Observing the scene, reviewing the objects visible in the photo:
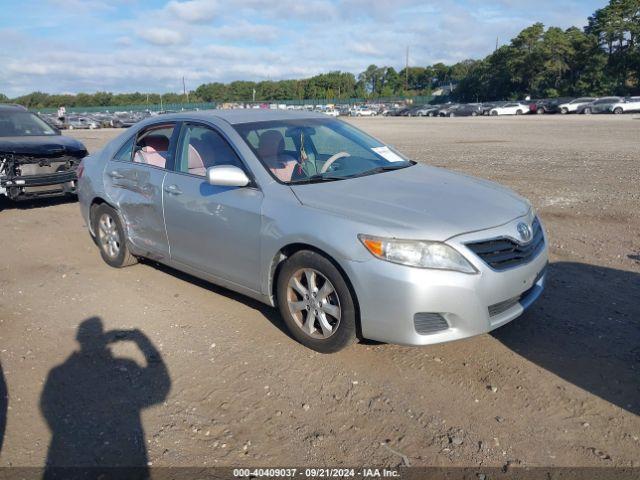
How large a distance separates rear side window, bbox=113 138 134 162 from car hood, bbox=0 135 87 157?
4.29 m

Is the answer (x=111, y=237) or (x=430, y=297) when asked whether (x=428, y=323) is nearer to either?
(x=430, y=297)

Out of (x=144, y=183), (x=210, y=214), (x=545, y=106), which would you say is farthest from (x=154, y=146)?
(x=545, y=106)

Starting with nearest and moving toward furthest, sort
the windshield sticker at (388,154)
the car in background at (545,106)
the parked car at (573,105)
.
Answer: the windshield sticker at (388,154) < the parked car at (573,105) < the car in background at (545,106)

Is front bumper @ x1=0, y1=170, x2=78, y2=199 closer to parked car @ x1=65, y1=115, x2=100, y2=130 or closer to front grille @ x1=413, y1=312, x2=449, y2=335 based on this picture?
front grille @ x1=413, y1=312, x2=449, y2=335

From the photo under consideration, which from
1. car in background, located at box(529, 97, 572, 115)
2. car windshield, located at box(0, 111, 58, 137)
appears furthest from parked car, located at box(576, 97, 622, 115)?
car windshield, located at box(0, 111, 58, 137)

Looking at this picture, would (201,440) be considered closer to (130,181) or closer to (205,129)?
(205,129)

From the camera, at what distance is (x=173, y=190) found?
496 centimetres

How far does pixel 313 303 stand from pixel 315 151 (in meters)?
1.56

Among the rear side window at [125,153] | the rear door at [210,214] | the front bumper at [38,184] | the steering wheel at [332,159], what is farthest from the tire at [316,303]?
the front bumper at [38,184]

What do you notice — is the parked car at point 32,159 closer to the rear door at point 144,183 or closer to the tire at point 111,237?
the tire at point 111,237

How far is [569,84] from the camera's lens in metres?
71.1

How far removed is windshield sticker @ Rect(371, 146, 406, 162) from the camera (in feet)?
16.8

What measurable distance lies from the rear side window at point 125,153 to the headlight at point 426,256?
11.1 feet

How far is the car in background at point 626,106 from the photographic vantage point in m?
47.6
